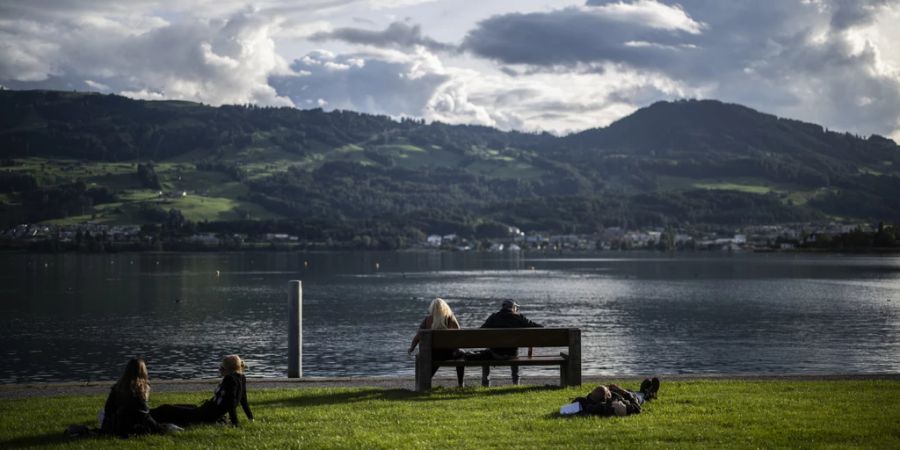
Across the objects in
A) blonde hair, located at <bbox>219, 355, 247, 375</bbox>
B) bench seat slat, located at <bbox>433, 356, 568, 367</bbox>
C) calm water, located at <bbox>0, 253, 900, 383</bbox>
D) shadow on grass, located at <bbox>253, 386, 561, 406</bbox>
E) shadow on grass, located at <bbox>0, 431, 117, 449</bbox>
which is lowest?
calm water, located at <bbox>0, 253, 900, 383</bbox>

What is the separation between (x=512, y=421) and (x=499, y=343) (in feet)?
12.8

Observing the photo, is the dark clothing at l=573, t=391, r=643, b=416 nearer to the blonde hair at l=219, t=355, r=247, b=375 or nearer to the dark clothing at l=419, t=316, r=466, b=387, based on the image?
the dark clothing at l=419, t=316, r=466, b=387

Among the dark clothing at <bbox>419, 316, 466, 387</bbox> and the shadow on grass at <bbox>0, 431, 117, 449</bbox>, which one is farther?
the dark clothing at <bbox>419, 316, 466, 387</bbox>

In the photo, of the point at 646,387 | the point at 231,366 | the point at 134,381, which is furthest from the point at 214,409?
the point at 646,387

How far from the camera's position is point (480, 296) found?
294ft

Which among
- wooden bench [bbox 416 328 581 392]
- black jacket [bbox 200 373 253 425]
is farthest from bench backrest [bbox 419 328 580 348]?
black jacket [bbox 200 373 253 425]

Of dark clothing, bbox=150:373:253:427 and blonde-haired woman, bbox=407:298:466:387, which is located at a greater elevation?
blonde-haired woman, bbox=407:298:466:387

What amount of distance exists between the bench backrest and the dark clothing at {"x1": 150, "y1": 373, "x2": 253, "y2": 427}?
4408 mm

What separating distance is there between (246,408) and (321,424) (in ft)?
4.38

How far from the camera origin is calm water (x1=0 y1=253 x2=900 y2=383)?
3994 centimetres

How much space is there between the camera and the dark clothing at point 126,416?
12875mm

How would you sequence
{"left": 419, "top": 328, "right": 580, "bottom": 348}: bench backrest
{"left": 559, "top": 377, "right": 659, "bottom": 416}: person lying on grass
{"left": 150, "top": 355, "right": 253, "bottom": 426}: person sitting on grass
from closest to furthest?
{"left": 150, "top": 355, "right": 253, "bottom": 426}: person sitting on grass
{"left": 559, "top": 377, "right": 659, "bottom": 416}: person lying on grass
{"left": 419, "top": 328, "right": 580, "bottom": 348}: bench backrest

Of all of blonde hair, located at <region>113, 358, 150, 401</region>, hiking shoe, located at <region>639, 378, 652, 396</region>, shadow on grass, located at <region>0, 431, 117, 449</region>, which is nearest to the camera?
shadow on grass, located at <region>0, 431, 117, 449</region>

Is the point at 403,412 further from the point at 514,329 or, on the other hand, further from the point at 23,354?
the point at 23,354
